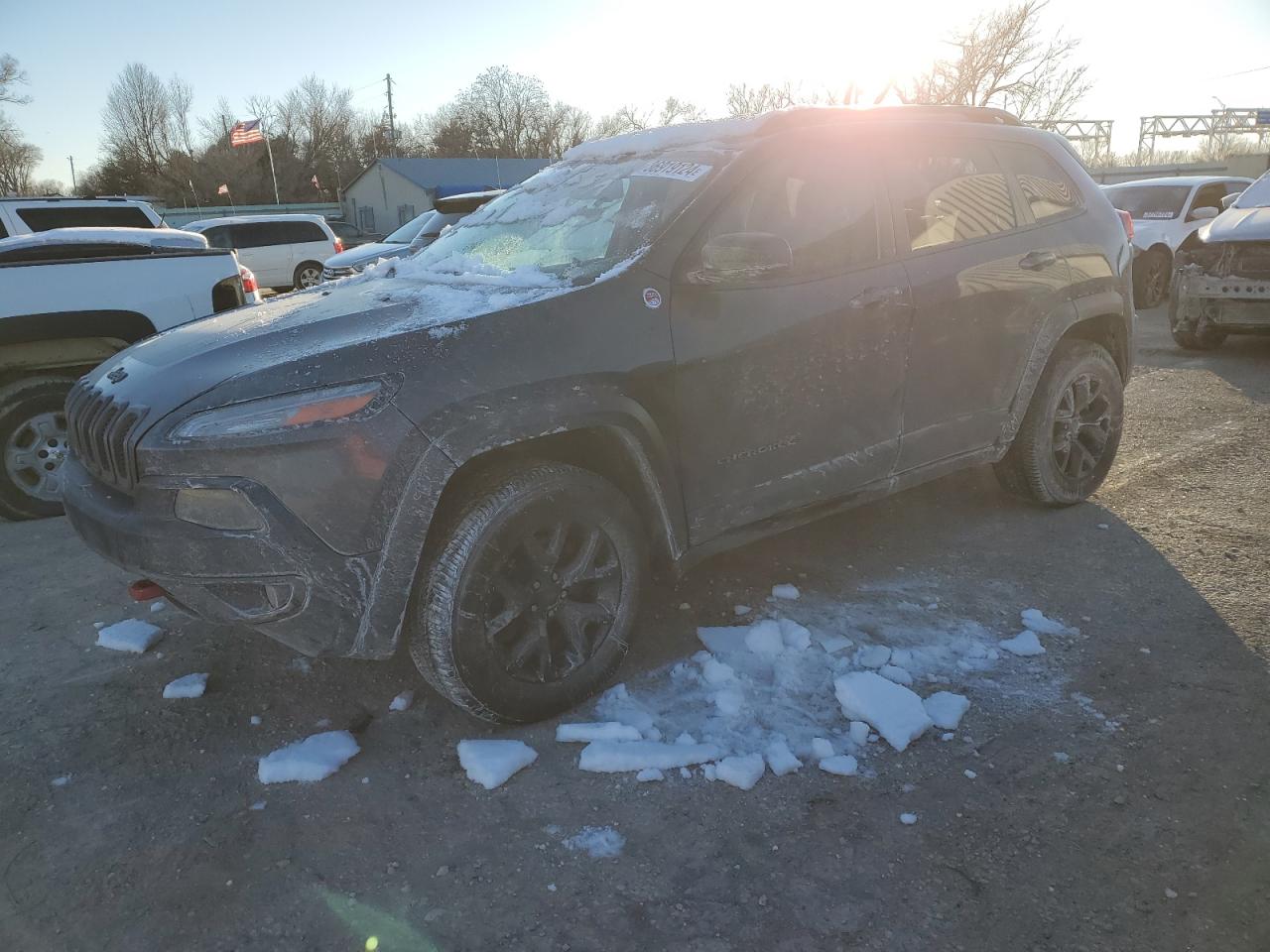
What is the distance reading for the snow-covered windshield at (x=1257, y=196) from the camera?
26.5 feet

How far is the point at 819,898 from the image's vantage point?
2.05 m

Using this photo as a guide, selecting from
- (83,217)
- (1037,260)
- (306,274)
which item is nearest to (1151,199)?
(1037,260)

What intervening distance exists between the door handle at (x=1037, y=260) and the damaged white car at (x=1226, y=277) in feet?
16.0

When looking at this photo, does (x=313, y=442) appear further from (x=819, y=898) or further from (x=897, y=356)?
(x=897, y=356)

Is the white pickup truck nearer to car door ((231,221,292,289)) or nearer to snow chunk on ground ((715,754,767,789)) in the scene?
snow chunk on ground ((715,754,767,789))

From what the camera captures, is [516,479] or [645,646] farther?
[645,646]

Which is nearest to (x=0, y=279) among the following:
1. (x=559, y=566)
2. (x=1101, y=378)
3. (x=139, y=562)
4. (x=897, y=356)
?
(x=139, y=562)

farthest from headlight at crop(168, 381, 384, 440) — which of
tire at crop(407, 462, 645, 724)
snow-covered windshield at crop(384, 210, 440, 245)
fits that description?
snow-covered windshield at crop(384, 210, 440, 245)

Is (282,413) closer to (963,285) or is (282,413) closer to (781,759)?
(781,759)

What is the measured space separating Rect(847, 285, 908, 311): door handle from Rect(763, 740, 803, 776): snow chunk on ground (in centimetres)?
162

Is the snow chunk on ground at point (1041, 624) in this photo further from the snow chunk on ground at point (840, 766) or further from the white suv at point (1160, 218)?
the white suv at point (1160, 218)

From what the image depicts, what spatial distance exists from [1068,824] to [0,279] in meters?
5.57

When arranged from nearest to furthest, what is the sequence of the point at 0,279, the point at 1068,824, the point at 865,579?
the point at 1068,824 → the point at 865,579 → the point at 0,279

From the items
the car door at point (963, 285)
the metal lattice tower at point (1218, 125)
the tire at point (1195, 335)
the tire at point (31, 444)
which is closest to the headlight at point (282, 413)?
the car door at point (963, 285)
